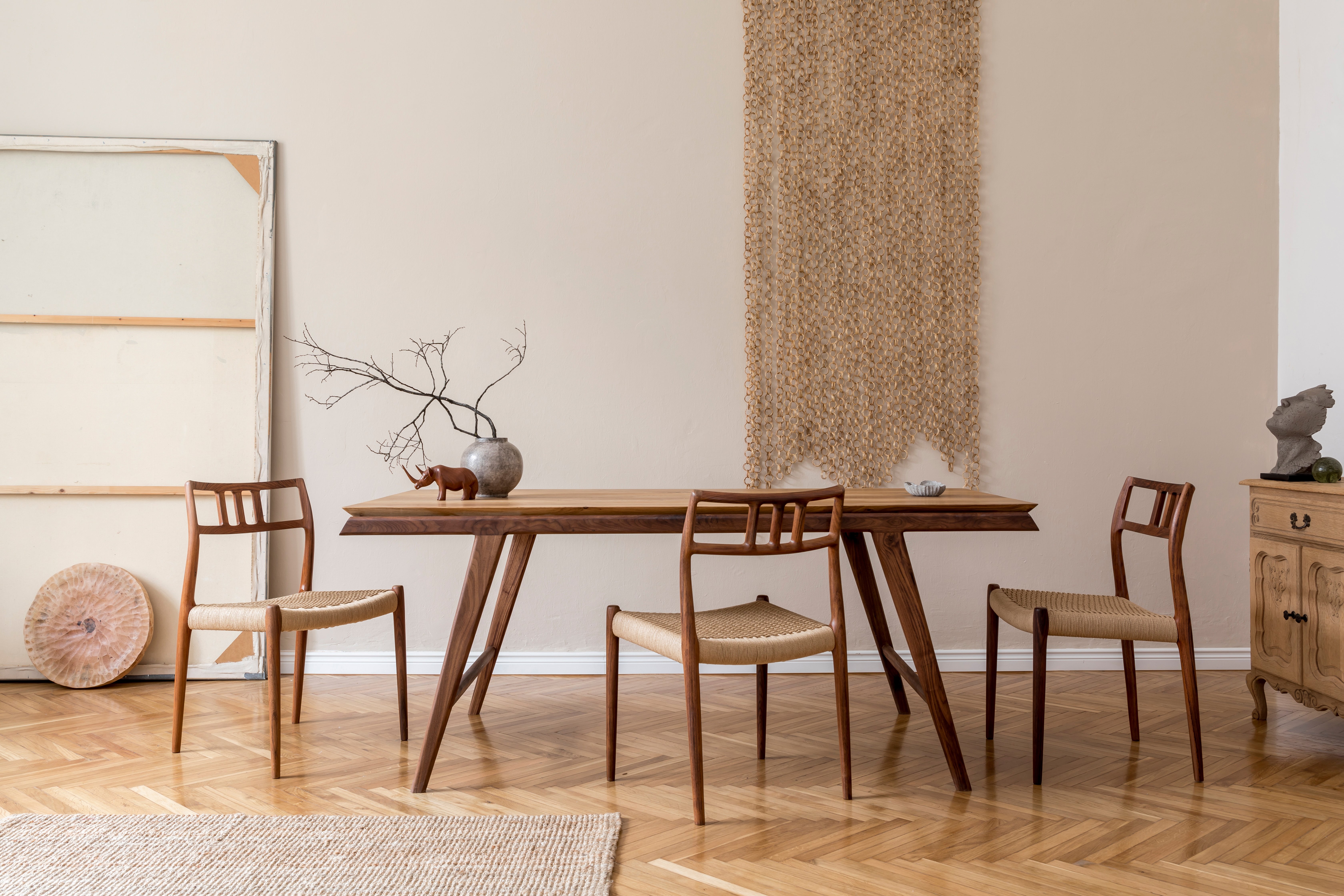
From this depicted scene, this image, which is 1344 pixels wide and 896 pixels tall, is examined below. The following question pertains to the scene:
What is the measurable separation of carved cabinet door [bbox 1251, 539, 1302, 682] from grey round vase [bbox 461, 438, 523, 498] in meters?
2.41

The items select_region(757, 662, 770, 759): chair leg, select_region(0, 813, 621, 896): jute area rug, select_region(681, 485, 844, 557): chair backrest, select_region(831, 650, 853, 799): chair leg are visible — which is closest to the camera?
select_region(0, 813, 621, 896): jute area rug

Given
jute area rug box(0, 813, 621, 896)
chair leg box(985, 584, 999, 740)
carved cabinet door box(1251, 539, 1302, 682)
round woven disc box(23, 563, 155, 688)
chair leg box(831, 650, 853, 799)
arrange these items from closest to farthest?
1. jute area rug box(0, 813, 621, 896)
2. chair leg box(831, 650, 853, 799)
3. chair leg box(985, 584, 999, 740)
4. carved cabinet door box(1251, 539, 1302, 682)
5. round woven disc box(23, 563, 155, 688)

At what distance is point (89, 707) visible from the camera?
311 cm

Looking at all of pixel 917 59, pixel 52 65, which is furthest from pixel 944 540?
pixel 52 65

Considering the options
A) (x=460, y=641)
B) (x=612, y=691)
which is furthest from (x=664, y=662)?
(x=460, y=641)

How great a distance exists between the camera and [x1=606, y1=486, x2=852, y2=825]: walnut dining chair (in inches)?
82.9

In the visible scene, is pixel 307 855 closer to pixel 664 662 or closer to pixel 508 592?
pixel 508 592

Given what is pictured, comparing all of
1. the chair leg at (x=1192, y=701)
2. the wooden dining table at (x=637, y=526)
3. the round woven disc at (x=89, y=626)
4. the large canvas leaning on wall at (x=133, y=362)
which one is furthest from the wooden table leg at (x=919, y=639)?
the round woven disc at (x=89, y=626)

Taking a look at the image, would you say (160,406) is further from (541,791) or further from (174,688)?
(541,791)

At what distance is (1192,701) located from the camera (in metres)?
2.40

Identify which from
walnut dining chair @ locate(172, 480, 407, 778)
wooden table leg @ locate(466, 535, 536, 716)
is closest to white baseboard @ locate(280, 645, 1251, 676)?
walnut dining chair @ locate(172, 480, 407, 778)

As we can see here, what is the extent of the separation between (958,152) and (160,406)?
328 centimetres

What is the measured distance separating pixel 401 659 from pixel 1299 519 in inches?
110

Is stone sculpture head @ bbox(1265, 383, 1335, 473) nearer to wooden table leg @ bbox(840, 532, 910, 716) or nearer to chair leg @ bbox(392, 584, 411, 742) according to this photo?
wooden table leg @ bbox(840, 532, 910, 716)
